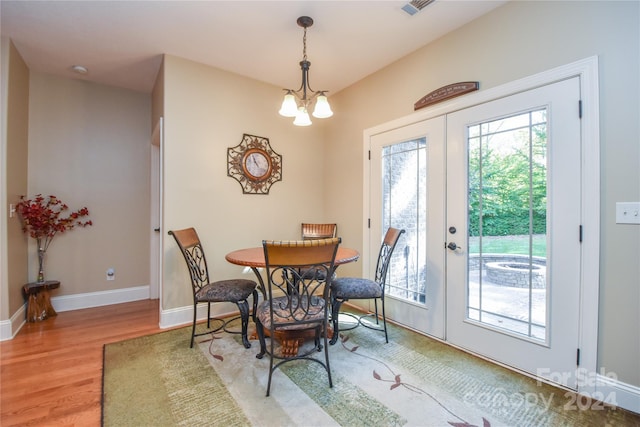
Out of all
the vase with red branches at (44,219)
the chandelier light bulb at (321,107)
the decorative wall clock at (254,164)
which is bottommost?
the vase with red branches at (44,219)

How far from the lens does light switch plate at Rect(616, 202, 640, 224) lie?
61.6 inches

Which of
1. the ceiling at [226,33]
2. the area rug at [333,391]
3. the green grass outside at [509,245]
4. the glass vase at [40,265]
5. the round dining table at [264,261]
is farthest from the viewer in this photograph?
the glass vase at [40,265]

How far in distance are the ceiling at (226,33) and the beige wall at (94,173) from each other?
1.33 ft

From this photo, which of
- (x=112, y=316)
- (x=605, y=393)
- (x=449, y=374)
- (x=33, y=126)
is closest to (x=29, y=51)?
(x=33, y=126)

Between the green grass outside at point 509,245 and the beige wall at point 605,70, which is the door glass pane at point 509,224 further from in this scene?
the beige wall at point 605,70

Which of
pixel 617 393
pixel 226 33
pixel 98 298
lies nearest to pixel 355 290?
pixel 617 393

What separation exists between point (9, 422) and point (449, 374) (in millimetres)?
2609

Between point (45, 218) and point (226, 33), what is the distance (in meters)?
2.76

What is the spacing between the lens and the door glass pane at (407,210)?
268 cm

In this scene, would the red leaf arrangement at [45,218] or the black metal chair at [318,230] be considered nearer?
the red leaf arrangement at [45,218]

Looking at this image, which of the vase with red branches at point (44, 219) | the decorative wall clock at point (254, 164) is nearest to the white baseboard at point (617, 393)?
the decorative wall clock at point (254, 164)

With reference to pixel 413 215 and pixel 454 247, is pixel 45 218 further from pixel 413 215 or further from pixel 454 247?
pixel 454 247

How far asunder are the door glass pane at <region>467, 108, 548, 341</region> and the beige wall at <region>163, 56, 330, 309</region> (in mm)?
2137

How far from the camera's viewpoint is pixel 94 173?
11.5 ft
